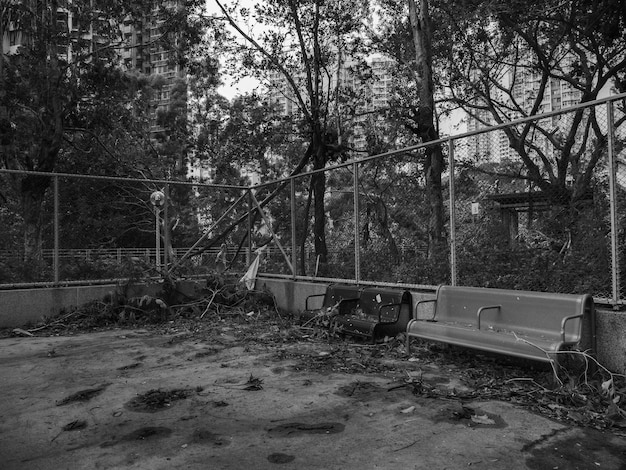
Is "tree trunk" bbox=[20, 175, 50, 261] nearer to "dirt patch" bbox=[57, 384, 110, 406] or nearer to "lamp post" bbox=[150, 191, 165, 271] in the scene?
"lamp post" bbox=[150, 191, 165, 271]

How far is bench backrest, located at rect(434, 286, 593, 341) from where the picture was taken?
496cm

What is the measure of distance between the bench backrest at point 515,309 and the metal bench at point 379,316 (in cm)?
72

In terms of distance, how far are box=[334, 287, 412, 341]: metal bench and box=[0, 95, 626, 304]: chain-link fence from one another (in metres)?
0.36

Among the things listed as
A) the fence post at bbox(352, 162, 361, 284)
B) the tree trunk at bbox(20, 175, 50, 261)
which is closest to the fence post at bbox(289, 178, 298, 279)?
the fence post at bbox(352, 162, 361, 284)

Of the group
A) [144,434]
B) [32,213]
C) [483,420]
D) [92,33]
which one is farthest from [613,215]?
[92,33]

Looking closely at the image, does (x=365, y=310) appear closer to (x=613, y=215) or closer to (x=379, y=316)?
(x=379, y=316)

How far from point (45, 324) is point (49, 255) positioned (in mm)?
1152

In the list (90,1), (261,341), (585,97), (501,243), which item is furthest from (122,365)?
(585,97)

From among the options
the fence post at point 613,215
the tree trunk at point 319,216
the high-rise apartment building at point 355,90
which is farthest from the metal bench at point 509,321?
the high-rise apartment building at point 355,90

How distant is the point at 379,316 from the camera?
7203 millimetres

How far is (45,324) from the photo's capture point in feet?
28.1

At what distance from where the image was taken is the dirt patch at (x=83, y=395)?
4.63m

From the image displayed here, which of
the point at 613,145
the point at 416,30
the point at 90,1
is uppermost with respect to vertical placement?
the point at 90,1

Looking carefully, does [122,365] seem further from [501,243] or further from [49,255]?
[501,243]
